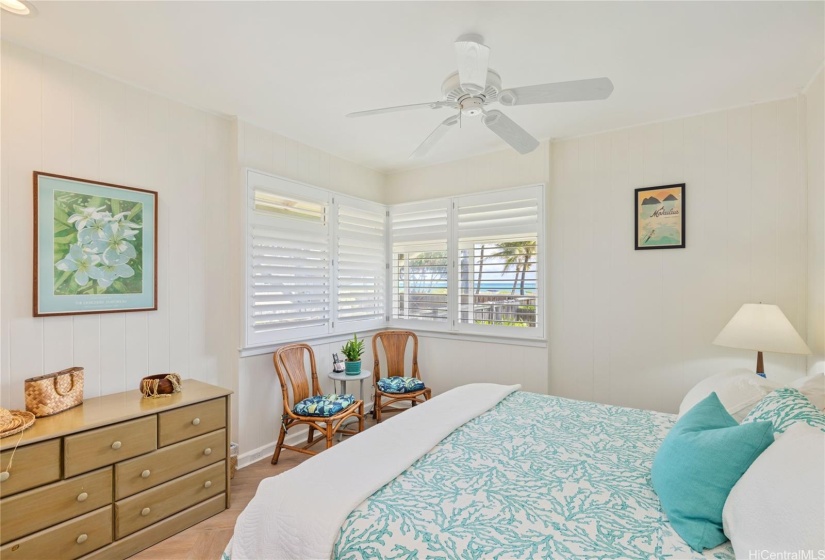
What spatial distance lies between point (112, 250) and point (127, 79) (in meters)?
1.06

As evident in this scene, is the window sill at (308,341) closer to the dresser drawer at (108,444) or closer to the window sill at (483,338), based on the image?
the window sill at (483,338)

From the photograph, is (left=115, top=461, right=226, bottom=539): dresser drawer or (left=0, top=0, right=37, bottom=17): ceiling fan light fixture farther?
(left=115, top=461, right=226, bottom=539): dresser drawer

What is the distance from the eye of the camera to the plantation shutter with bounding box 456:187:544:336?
11.3 ft

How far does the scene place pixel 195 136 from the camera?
2.78m

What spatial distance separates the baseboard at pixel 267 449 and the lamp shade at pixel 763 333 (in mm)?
3218

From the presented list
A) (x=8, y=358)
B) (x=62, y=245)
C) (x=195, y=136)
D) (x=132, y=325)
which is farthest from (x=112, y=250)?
(x=195, y=136)

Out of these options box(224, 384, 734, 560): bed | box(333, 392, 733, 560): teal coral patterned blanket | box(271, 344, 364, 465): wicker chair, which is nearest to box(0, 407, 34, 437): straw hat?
box(224, 384, 734, 560): bed

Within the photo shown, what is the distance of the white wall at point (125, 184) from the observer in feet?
6.62

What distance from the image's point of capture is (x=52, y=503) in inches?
68.7

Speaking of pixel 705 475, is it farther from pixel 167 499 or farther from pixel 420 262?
pixel 420 262

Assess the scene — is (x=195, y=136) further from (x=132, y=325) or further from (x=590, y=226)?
(x=590, y=226)

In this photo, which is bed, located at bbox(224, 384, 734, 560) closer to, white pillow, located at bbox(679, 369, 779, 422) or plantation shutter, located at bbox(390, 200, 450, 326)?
white pillow, located at bbox(679, 369, 779, 422)

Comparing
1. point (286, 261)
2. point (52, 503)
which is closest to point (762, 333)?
point (286, 261)

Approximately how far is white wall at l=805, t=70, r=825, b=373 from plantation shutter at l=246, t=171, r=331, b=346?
344 centimetres
